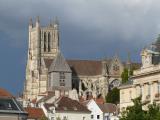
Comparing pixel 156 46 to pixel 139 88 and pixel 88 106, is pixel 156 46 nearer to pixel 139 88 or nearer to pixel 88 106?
pixel 139 88

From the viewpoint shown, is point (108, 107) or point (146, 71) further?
point (108, 107)

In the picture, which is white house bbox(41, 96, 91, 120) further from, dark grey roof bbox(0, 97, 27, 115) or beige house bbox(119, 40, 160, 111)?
dark grey roof bbox(0, 97, 27, 115)

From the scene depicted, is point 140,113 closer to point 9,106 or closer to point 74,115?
point 9,106

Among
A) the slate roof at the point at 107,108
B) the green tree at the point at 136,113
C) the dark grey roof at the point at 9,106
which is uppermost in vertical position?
the slate roof at the point at 107,108

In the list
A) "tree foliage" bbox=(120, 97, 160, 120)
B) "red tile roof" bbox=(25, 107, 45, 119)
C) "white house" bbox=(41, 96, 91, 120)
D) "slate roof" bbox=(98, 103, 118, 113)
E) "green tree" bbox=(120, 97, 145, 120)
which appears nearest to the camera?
"tree foliage" bbox=(120, 97, 160, 120)

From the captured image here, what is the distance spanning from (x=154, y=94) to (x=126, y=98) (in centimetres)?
1519

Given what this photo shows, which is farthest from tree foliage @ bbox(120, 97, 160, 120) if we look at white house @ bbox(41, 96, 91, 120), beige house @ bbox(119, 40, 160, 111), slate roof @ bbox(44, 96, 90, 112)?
slate roof @ bbox(44, 96, 90, 112)

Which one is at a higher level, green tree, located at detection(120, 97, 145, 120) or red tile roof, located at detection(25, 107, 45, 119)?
red tile roof, located at detection(25, 107, 45, 119)

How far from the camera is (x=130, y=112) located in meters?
91.8

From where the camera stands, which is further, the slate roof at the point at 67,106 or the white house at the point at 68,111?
the slate roof at the point at 67,106

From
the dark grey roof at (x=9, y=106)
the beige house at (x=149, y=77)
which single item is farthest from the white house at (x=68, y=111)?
the dark grey roof at (x=9, y=106)

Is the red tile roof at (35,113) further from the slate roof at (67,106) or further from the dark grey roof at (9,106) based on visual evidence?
the dark grey roof at (9,106)

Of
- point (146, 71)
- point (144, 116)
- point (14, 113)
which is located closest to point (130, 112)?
point (144, 116)

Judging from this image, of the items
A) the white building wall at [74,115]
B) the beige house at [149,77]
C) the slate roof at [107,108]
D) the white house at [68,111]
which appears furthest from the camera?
the slate roof at [107,108]
